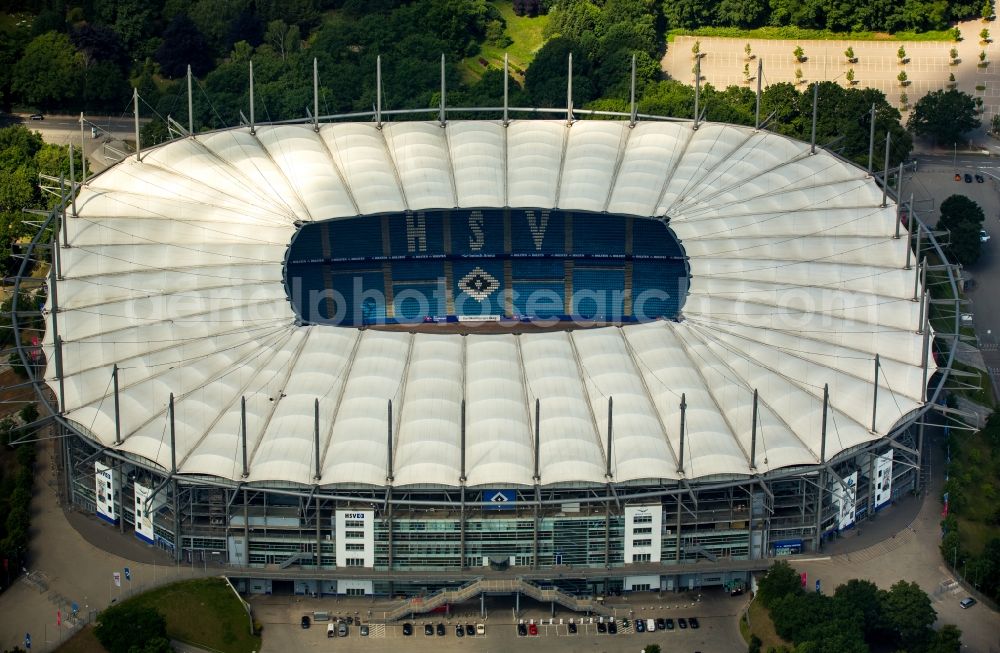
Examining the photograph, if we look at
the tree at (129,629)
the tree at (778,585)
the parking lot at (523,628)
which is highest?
the tree at (778,585)

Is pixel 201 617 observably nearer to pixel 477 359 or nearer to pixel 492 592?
pixel 492 592

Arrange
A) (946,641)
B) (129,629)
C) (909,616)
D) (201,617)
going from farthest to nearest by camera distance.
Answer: (201,617), (909,616), (129,629), (946,641)

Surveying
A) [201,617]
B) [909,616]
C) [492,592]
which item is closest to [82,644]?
[201,617]

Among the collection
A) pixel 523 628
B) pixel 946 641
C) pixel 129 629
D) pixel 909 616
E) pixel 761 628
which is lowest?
pixel 523 628

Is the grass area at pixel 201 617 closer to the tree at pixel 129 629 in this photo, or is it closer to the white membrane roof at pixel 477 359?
the tree at pixel 129 629

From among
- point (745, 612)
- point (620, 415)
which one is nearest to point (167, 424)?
point (620, 415)

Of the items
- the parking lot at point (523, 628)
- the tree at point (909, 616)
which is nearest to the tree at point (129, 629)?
the parking lot at point (523, 628)

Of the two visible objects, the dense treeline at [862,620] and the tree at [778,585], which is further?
the tree at [778,585]
